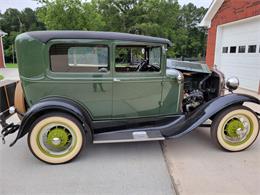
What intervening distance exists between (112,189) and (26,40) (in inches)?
83.5

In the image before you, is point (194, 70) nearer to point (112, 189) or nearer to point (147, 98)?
point (147, 98)

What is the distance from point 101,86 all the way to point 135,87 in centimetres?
49

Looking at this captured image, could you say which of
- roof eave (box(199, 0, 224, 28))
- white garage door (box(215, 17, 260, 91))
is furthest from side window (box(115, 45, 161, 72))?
roof eave (box(199, 0, 224, 28))

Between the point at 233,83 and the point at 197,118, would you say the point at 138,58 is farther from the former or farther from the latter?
the point at 233,83

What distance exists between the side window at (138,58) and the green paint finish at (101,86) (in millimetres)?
151

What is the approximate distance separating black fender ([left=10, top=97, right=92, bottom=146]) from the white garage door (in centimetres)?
668

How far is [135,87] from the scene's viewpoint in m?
2.96

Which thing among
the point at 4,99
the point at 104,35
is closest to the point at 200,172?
the point at 104,35

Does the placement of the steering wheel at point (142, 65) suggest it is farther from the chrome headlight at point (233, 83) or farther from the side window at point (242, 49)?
the side window at point (242, 49)

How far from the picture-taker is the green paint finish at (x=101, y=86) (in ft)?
8.80

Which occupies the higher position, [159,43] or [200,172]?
[159,43]

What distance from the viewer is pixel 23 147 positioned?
10.6ft

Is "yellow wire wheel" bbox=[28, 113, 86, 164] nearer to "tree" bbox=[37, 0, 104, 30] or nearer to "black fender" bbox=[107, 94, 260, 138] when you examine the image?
"black fender" bbox=[107, 94, 260, 138]

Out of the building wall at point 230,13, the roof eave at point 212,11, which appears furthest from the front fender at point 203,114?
the roof eave at point 212,11
